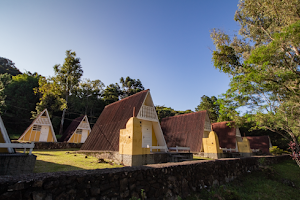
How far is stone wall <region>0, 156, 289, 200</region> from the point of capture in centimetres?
299

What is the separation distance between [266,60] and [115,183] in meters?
12.1

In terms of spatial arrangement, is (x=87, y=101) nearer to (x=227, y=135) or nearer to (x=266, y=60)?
(x=227, y=135)

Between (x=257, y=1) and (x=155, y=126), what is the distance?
42.7 feet

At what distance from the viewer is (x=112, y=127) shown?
43.7 ft

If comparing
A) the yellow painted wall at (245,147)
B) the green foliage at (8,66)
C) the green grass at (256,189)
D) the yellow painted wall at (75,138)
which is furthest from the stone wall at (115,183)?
the green foliage at (8,66)

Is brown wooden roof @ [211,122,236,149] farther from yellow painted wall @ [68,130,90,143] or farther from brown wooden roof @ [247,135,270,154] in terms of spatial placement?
yellow painted wall @ [68,130,90,143]

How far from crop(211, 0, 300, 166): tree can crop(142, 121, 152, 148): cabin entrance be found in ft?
21.8

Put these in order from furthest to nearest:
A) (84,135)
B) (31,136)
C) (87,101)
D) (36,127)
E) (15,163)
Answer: (87,101) → (84,135) → (36,127) → (31,136) → (15,163)

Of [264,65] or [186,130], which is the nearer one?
[264,65]

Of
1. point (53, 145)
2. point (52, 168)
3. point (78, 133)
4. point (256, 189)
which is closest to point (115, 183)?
point (52, 168)

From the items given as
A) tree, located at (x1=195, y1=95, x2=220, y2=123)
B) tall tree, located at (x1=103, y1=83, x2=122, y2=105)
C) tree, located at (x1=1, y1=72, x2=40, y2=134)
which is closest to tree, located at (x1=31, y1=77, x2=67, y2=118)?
tree, located at (x1=1, y1=72, x2=40, y2=134)

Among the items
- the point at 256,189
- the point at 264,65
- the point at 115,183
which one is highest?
the point at 264,65

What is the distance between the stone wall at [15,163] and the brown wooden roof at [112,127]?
5182mm

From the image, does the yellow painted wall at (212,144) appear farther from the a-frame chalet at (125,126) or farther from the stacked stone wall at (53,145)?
the stacked stone wall at (53,145)
